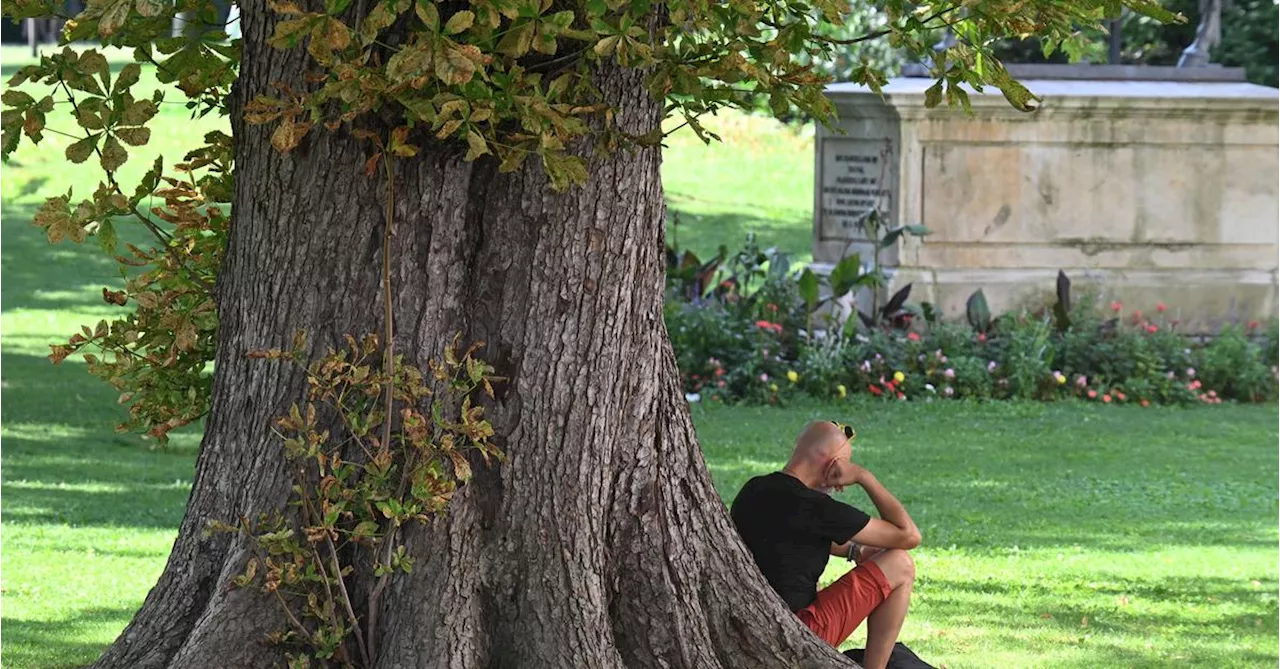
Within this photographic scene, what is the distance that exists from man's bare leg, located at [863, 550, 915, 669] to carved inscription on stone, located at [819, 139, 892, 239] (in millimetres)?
8632

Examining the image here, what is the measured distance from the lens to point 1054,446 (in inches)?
453

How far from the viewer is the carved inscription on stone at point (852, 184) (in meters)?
14.5

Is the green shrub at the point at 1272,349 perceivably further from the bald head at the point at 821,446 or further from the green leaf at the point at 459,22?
the green leaf at the point at 459,22

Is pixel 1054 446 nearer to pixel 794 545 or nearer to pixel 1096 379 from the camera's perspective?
pixel 1096 379

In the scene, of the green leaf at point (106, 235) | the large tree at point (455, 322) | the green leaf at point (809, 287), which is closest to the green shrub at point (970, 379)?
the green leaf at point (809, 287)

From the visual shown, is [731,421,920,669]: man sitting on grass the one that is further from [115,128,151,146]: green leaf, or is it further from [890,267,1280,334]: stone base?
[890,267,1280,334]: stone base

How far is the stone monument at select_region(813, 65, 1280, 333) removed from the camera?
1444 centimetres

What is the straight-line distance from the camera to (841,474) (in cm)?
562

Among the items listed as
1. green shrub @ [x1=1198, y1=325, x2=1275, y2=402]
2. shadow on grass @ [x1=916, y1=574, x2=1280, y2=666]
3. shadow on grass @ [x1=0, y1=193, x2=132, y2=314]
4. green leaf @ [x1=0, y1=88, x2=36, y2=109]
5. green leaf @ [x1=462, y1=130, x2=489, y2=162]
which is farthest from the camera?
shadow on grass @ [x1=0, y1=193, x2=132, y2=314]

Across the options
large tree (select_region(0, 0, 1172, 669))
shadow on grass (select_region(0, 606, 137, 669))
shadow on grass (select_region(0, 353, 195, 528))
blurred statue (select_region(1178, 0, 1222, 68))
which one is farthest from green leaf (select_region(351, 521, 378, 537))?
blurred statue (select_region(1178, 0, 1222, 68))

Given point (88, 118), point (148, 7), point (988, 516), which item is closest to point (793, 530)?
point (88, 118)

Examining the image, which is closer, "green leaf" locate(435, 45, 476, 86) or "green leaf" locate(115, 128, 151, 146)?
"green leaf" locate(435, 45, 476, 86)

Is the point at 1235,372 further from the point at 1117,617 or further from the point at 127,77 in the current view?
the point at 127,77

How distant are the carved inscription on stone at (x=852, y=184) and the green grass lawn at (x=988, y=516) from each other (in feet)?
8.34
